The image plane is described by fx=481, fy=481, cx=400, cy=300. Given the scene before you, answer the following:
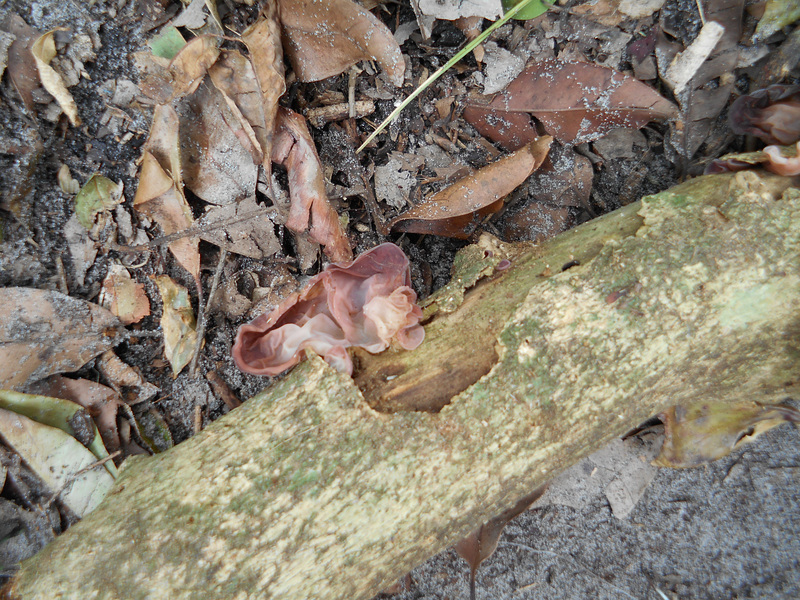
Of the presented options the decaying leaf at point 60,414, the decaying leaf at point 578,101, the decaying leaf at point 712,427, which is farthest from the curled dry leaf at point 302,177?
the decaying leaf at point 712,427

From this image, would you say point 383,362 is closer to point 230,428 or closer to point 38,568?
point 230,428

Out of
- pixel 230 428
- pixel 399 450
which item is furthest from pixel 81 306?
pixel 399 450

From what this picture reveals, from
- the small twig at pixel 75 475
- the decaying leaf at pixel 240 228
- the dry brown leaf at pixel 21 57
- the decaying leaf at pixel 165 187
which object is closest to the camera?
the small twig at pixel 75 475

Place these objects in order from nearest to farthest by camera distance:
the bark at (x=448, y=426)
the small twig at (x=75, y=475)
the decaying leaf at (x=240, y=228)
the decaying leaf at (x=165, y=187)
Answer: the bark at (x=448, y=426) < the small twig at (x=75, y=475) < the decaying leaf at (x=165, y=187) < the decaying leaf at (x=240, y=228)

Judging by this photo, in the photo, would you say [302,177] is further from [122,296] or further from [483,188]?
[122,296]

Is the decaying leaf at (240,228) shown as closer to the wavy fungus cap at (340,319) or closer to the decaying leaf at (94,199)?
the decaying leaf at (94,199)

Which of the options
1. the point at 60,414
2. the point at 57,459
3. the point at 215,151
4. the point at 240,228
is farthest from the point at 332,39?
the point at 57,459
